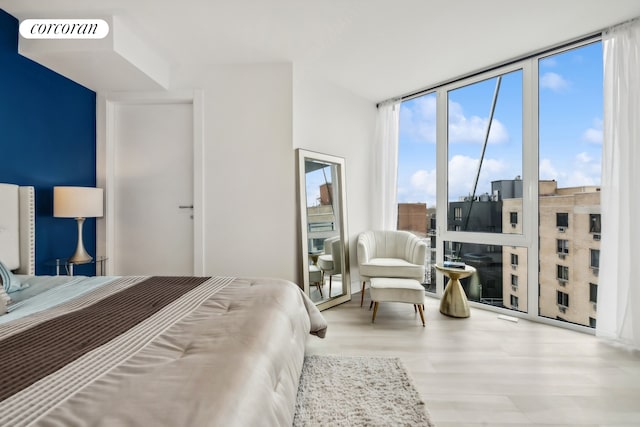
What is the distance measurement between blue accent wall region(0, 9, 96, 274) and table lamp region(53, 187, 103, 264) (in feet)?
0.83

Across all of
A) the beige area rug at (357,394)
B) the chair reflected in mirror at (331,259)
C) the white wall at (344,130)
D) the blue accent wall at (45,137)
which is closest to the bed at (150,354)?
the beige area rug at (357,394)

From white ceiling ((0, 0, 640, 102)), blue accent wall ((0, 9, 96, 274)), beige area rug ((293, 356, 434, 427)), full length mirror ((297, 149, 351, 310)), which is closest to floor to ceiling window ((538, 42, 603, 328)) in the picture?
white ceiling ((0, 0, 640, 102))

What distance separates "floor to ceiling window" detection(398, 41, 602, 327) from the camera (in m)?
2.62

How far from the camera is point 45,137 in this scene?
2.51m

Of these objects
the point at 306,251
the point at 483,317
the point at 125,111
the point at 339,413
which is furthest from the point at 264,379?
the point at 125,111

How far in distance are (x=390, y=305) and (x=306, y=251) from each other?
3.70 ft

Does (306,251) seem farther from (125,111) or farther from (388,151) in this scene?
(125,111)

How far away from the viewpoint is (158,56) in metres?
2.84

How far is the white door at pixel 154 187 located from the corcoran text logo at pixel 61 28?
3.09ft

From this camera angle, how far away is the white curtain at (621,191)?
2.23 metres

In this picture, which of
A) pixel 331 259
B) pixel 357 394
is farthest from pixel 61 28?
pixel 357 394

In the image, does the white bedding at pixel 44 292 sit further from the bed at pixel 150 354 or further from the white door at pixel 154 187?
the white door at pixel 154 187

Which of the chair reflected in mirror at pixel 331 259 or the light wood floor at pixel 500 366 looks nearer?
the light wood floor at pixel 500 366

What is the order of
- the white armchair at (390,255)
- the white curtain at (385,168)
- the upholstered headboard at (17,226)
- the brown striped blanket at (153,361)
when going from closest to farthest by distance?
the brown striped blanket at (153,361) → the upholstered headboard at (17,226) → the white armchair at (390,255) → the white curtain at (385,168)
